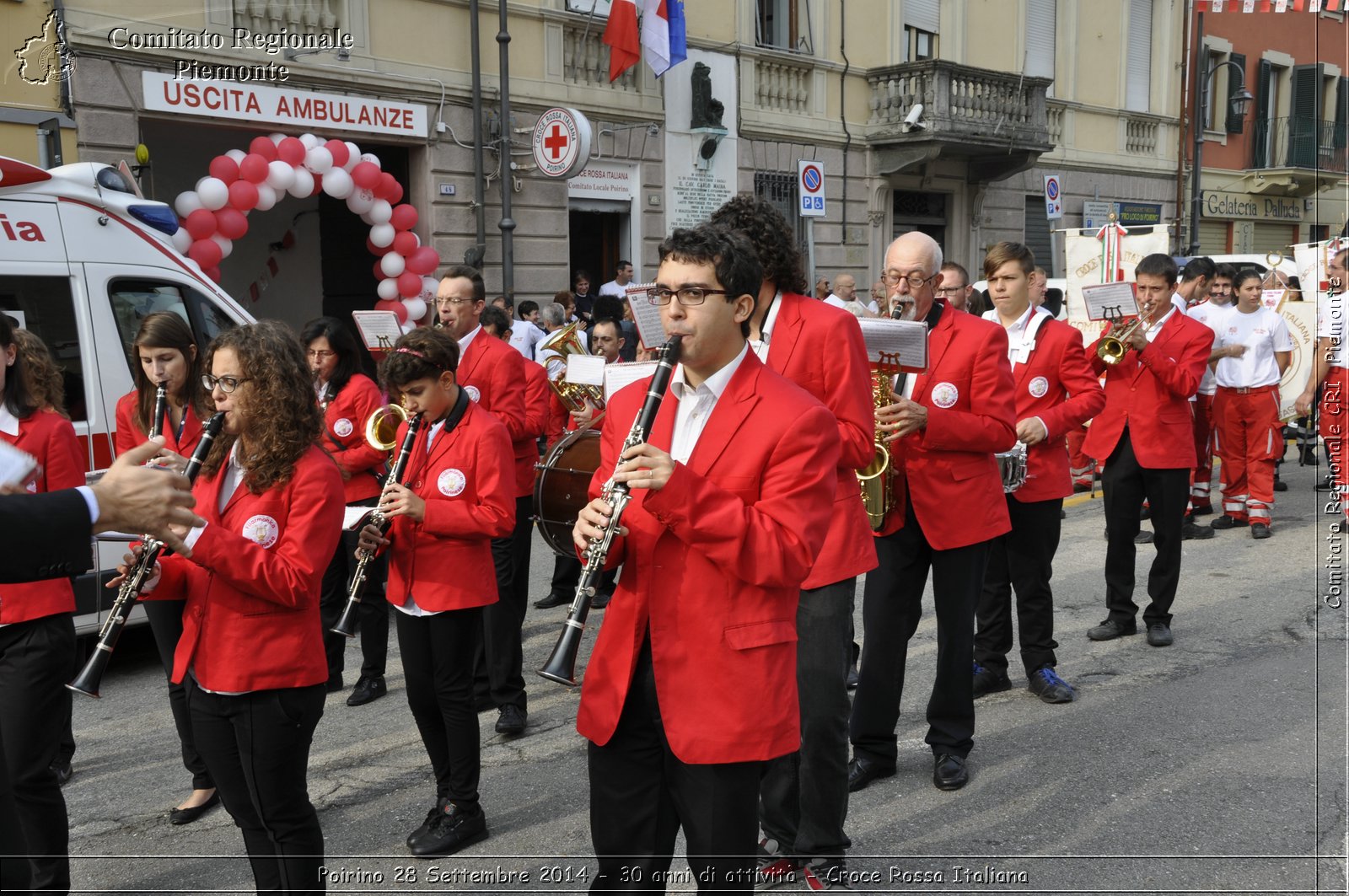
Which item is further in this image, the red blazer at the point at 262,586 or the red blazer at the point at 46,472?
the red blazer at the point at 46,472

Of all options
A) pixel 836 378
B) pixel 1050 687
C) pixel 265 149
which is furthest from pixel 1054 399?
pixel 265 149

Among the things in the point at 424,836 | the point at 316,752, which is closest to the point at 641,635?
the point at 424,836

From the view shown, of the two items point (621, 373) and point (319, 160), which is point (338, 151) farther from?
point (621, 373)

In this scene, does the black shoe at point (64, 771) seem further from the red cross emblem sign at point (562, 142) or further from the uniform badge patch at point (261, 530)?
the red cross emblem sign at point (562, 142)

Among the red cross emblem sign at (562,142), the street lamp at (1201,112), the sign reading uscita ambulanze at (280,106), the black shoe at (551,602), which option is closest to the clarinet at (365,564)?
the black shoe at (551,602)

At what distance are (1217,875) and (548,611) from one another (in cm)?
468

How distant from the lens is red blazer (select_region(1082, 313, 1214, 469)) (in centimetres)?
688

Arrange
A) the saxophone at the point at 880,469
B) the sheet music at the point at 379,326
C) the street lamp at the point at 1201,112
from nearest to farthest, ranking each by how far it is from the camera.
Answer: the saxophone at the point at 880,469, the sheet music at the point at 379,326, the street lamp at the point at 1201,112

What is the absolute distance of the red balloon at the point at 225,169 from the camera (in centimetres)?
1098

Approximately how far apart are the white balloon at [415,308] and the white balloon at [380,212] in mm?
855

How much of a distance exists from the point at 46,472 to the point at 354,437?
2.28 m

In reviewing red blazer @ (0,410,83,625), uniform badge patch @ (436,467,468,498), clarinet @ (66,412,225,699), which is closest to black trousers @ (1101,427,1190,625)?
uniform badge patch @ (436,467,468,498)

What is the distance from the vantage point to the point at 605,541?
2766 millimetres

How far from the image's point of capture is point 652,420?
2844mm
